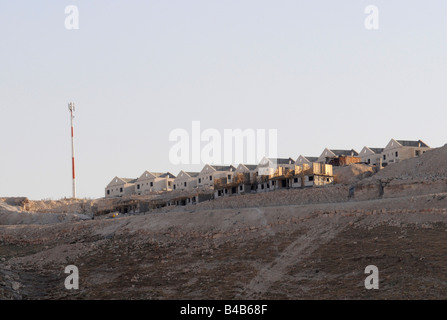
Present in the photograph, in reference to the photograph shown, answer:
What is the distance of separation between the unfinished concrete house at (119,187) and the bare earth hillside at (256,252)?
47293mm

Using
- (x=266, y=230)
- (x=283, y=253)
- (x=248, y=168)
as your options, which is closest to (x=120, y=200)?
(x=248, y=168)

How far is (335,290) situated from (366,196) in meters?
24.0

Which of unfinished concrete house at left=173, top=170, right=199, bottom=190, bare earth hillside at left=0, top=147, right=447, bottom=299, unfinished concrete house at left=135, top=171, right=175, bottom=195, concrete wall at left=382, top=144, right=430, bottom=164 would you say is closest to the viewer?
bare earth hillside at left=0, top=147, right=447, bottom=299

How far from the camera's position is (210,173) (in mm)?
94562

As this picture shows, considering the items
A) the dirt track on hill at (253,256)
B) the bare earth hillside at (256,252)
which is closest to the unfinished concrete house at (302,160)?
the bare earth hillside at (256,252)

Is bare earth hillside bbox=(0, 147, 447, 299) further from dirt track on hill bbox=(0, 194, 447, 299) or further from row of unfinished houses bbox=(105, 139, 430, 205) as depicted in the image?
row of unfinished houses bbox=(105, 139, 430, 205)

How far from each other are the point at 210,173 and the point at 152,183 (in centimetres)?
1079

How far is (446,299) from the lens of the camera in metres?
27.0

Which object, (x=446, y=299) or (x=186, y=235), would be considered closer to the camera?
(x=446, y=299)

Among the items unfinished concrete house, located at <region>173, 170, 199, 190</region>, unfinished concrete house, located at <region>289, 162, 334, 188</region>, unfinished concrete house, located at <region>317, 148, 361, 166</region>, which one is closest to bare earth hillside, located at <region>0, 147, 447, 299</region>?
unfinished concrete house, located at <region>289, 162, 334, 188</region>

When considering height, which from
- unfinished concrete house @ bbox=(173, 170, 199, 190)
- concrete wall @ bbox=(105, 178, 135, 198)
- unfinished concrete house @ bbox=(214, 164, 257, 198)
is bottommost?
concrete wall @ bbox=(105, 178, 135, 198)

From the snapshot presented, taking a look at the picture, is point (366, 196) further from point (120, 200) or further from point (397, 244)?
point (120, 200)

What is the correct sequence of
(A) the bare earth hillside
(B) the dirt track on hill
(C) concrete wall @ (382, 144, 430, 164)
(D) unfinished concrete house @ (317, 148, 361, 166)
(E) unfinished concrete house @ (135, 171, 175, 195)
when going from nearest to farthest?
(B) the dirt track on hill, (A) the bare earth hillside, (C) concrete wall @ (382, 144, 430, 164), (D) unfinished concrete house @ (317, 148, 361, 166), (E) unfinished concrete house @ (135, 171, 175, 195)

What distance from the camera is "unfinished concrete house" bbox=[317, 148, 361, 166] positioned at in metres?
85.4
